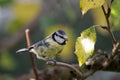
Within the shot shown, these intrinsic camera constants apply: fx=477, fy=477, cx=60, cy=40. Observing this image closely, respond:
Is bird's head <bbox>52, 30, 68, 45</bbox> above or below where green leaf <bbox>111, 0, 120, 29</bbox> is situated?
below

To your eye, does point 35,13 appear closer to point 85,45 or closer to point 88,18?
point 88,18

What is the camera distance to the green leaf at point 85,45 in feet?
1.96

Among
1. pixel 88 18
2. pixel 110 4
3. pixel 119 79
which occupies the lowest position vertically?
pixel 88 18

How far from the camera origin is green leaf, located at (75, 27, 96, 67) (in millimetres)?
598

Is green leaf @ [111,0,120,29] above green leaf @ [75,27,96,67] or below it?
above

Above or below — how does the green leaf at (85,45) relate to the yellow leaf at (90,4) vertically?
below

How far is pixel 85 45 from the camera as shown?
1.97ft

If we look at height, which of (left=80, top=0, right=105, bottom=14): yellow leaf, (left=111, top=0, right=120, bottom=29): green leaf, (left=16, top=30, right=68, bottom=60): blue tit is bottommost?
(left=16, top=30, right=68, bottom=60): blue tit

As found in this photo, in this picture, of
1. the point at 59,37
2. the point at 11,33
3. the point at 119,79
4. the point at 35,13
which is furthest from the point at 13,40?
the point at 59,37

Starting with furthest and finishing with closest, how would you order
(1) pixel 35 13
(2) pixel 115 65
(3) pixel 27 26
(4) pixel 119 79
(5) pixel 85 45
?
1. (1) pixel 35 13
2. (3) pixel 27 26
3. (4) pixel 119 79
4. (2) pixel 115 65
5. (5) pixel 85 45

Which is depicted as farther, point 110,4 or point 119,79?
point 119,79

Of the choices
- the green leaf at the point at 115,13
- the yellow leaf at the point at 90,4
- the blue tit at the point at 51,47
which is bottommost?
the blue tit at the point at 51,47

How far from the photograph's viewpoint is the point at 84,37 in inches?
24.0

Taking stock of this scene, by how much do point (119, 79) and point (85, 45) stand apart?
701 millimetres
